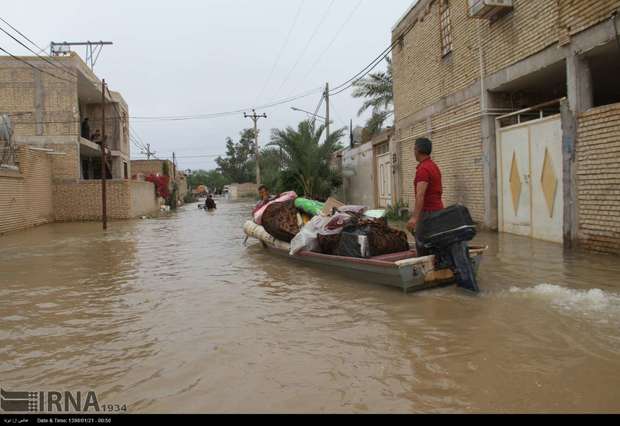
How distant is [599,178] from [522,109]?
353 centimetres

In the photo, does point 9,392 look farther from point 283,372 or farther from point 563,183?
point 563,183

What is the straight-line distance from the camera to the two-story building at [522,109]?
7.85 m

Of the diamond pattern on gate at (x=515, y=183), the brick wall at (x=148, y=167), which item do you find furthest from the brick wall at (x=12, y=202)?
the brick wall at (x=148, y=167)

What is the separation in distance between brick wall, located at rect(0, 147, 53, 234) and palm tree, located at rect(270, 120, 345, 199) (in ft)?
30.7

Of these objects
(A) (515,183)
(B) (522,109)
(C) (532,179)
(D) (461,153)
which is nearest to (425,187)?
(C) (532,179)

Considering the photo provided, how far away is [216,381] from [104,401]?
71 centimetres

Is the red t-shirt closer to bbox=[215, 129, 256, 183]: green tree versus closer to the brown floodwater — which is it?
the brown floodwater

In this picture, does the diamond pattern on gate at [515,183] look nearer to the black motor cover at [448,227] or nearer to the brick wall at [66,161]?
the black motor cover at [448,227]

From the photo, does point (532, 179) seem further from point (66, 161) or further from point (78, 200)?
point (66, 161)

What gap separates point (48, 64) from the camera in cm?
2173

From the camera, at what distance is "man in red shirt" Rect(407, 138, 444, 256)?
558cm

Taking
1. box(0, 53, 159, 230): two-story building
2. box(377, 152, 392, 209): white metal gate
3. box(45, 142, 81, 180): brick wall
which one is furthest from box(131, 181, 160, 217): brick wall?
box(377, 152, 392, 209): white metal gate

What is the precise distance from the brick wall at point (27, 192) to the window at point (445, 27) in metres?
13.7
